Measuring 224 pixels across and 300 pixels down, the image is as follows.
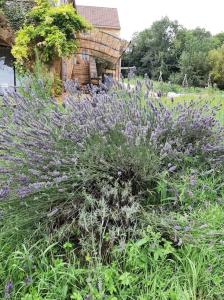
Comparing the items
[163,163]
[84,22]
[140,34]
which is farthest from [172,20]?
→ [163,163]

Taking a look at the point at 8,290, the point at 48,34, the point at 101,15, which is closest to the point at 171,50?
the point at 101,15

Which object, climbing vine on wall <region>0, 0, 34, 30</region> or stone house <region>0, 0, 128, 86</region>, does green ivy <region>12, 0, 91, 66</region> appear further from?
climbing vine on wall <region>0, 0, 34, 30</region>

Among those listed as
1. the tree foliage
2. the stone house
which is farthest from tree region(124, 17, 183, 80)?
the stone house

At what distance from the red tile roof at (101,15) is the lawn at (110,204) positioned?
105 ft

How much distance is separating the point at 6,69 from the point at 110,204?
6836 mm

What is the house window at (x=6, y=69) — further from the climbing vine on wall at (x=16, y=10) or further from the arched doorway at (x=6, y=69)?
the climbing vine on wall at (x=16, y=10)

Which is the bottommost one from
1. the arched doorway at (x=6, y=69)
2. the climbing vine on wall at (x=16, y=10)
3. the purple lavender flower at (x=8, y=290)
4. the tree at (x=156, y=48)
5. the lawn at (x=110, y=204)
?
the purple lavender flower at (x=8, y=290)

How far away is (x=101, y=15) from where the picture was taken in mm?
35594

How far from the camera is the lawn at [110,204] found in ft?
5.17

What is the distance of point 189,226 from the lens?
1704mm

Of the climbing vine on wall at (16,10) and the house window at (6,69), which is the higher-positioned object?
the climbing vine on wall at (16,10)

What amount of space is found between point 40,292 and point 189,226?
2.63 ft

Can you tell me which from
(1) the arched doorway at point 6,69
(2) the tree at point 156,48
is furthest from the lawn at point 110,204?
(2) the tree at point 156,48

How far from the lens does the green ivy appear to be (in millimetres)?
5918
